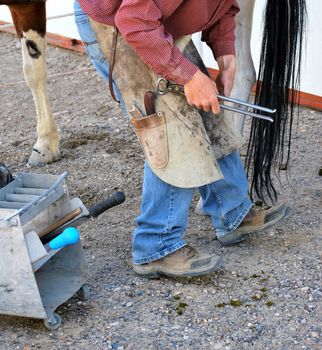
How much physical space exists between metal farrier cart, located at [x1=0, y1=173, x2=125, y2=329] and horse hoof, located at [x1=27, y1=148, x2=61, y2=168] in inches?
54.9

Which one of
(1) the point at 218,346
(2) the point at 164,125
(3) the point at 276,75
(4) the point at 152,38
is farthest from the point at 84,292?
(3) the point at 276,75

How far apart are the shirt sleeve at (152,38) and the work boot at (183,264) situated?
0.66 metres

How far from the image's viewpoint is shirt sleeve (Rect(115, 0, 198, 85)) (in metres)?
2.23

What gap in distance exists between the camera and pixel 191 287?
2.69 meters

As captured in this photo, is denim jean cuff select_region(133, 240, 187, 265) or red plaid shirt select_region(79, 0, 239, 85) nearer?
red plaid shirt select_region(79, 0, 239, 85)

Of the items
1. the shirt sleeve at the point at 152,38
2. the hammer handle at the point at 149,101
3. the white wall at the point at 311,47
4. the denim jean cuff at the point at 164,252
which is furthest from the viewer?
the white wall at the point at 311,47

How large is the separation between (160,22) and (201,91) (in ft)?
0.78

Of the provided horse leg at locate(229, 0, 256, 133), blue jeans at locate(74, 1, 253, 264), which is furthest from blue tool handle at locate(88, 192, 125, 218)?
horse leg at locate(229, 0, 256, 133)

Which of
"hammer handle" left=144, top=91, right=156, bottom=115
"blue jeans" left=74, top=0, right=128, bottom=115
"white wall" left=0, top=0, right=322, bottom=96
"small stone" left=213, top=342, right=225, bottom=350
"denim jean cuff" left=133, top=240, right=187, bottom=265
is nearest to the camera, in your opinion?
"small stone" left=213, top=342, right=225, bottom=350

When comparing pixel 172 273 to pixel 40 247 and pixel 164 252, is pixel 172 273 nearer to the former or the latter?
pixel 164 252

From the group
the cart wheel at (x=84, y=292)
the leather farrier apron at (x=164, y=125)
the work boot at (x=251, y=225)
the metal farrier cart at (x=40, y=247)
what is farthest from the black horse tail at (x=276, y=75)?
the cart wheel at (x=84, y=292)

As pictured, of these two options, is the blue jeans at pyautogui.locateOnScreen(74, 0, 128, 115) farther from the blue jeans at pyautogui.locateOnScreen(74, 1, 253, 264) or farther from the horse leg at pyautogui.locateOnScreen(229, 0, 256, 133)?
the horse leg at pyautogui.locateOnScreen(229, 0, 256, 133)

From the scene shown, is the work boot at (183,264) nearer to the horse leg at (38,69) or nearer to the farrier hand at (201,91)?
the farrier hand at (201,91)

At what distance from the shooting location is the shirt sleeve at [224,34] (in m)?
2.64
